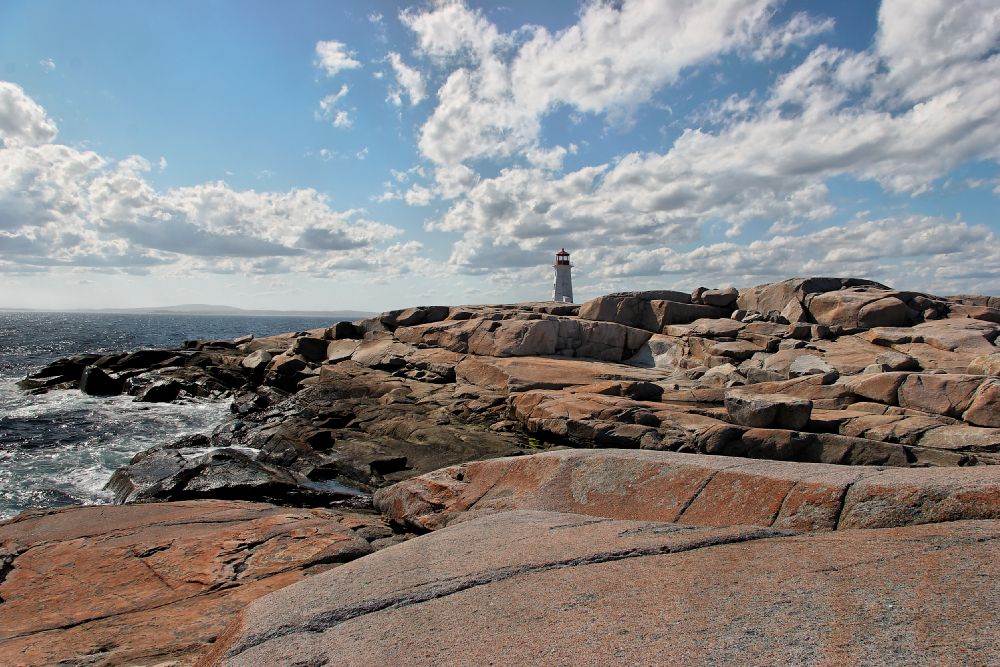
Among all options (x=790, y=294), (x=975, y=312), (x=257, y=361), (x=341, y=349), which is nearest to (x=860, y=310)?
(x=790, y=294)

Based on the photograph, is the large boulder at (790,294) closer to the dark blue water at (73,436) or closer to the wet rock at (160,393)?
the dark blue water at (73,436)

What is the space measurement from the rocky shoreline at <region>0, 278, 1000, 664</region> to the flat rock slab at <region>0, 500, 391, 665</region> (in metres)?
0.04

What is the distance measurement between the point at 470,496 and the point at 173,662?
15.1ft

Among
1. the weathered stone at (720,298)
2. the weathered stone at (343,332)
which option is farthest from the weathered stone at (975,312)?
the weathered stone at (343,332)

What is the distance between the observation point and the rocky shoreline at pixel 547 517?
12.1 feet

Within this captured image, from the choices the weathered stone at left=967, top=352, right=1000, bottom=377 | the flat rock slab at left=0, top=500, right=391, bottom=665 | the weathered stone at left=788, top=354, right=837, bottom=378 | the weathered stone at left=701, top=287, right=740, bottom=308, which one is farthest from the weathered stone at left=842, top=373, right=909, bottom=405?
the weathered stone at left=701, top=287, right=740, bottom=308

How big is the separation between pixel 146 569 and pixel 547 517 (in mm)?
4983

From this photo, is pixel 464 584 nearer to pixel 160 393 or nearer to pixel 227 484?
pixel 227 484

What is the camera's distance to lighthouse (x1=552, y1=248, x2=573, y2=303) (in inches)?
1762

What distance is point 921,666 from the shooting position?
9.05 ft

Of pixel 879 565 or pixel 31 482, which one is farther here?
pixel 31 482

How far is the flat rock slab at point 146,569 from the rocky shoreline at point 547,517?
4cm

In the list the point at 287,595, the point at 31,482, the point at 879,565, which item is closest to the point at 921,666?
the point at 879,565

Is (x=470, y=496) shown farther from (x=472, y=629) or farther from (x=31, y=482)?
(x=31, y=482)
